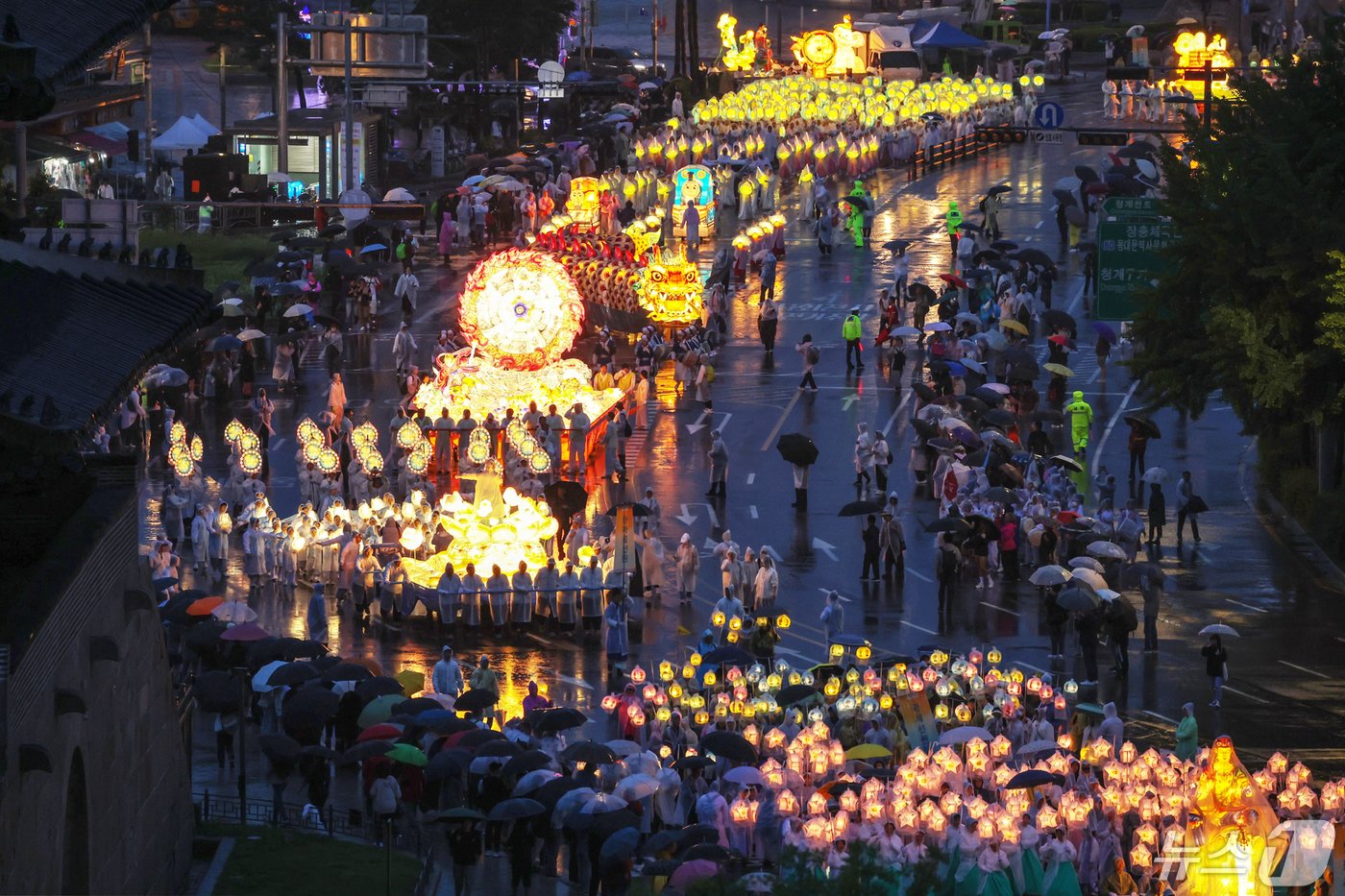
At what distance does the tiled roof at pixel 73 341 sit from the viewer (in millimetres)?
20703

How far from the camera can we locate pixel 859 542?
46875 millimetres

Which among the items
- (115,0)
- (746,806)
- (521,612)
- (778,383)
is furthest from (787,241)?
(115,0)

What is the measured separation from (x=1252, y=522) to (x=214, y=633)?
2065cm

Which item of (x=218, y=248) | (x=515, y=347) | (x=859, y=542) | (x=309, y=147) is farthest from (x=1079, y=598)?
(x=309, y=147)

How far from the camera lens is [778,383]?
5869 centimetres

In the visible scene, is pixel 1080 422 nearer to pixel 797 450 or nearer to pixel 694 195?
pixel 797 450

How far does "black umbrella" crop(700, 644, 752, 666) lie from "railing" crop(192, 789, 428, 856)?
5440 millimetres

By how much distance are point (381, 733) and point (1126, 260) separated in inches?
851

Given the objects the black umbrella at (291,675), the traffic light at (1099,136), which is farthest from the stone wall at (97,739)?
the traffic light at (1099,136)

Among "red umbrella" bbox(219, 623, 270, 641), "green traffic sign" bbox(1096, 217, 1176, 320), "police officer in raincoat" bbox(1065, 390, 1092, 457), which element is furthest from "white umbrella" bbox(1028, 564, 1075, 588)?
"police officer in raincoat" bbox(1065, 390, 1092, 457)

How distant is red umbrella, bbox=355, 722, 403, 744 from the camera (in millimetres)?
32125

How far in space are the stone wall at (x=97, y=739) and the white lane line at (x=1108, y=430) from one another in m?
24.9

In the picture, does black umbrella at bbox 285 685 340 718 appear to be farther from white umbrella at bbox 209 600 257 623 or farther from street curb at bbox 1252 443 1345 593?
street curb at bbox 1252 443 1345 593

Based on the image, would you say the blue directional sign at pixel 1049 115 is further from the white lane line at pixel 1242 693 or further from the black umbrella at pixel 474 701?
the black umbrella at pixel 474 701
